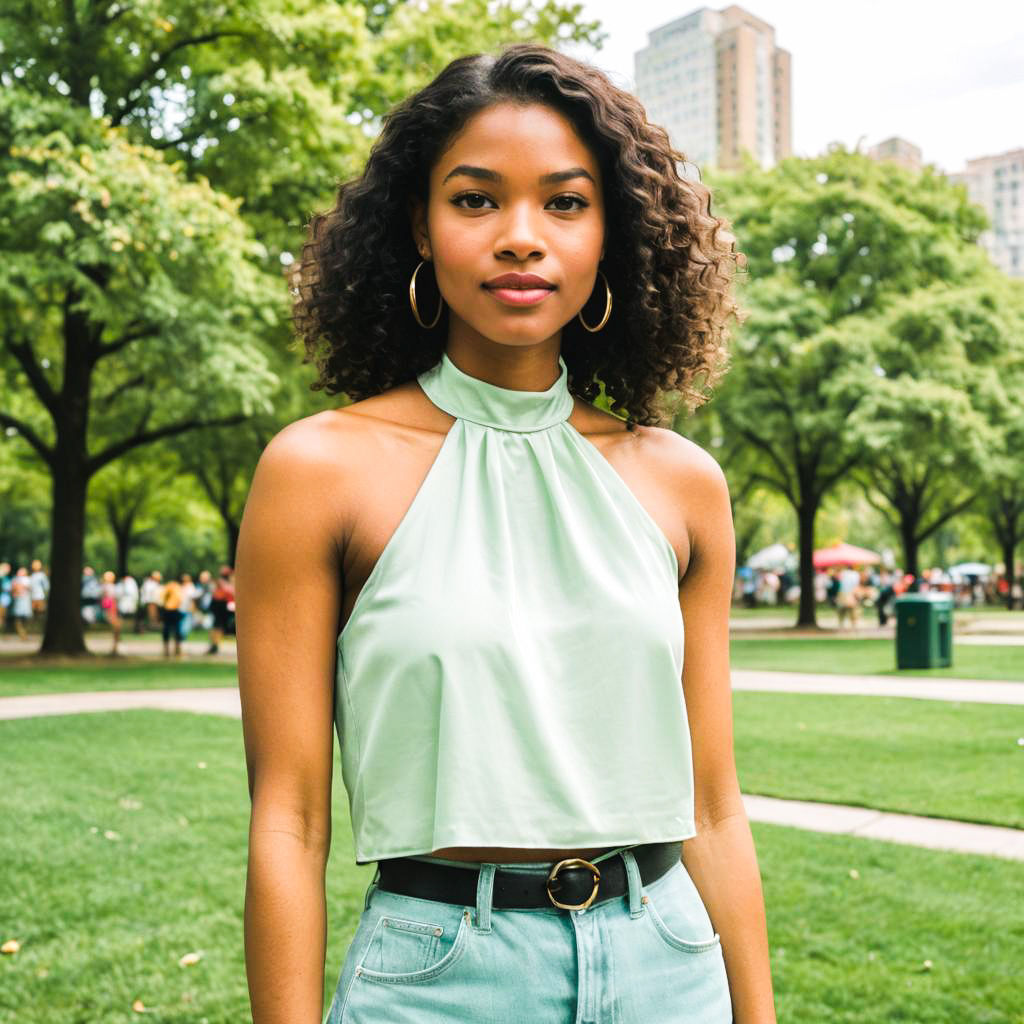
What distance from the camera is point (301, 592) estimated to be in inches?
61.7

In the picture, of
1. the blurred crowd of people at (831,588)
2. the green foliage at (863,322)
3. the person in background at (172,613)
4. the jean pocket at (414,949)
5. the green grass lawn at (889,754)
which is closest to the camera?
the jean pocket at (414,949)

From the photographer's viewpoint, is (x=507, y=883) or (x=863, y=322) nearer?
(x=507, y=883)

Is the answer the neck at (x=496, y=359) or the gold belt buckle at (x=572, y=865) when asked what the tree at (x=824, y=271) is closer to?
the neck at (x=496, y=359)

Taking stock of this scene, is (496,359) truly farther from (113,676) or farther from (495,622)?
(113,676)

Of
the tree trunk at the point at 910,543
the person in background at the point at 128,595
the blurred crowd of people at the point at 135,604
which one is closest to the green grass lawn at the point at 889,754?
the blurred crowd of people at the point at 135,604

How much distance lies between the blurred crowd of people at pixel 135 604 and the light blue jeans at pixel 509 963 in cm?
2101

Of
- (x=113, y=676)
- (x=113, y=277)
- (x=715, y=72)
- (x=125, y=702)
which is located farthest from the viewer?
(x=715, y=72)

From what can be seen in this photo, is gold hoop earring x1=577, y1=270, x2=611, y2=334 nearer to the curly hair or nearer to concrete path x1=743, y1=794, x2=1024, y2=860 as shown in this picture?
the curly hair

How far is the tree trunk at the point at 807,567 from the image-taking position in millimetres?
29422

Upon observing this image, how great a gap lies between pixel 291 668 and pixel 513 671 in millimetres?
291

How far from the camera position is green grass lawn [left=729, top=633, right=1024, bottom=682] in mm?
16578

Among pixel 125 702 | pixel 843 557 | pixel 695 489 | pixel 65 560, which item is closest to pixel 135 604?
pixel 65 560

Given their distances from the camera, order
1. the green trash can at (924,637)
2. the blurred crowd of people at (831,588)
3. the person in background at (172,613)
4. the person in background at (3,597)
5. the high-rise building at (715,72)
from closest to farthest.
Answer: the green trash can at (924,637) < the person in background at (172,613) < the person in background at (3,597) < the blurred crowd of people at (831,588) < the high-rise building at (715,72)

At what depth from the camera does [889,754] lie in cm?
945
